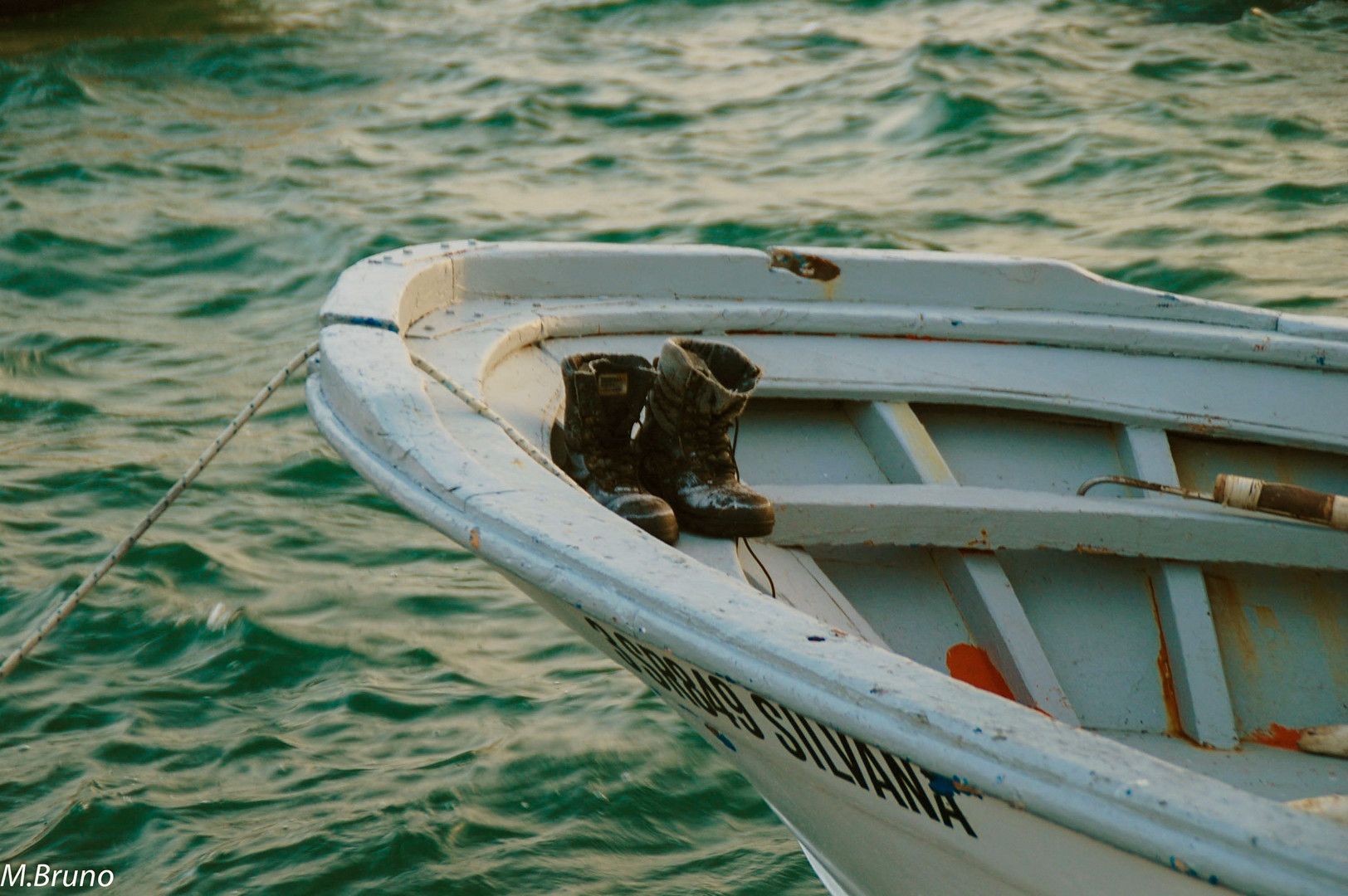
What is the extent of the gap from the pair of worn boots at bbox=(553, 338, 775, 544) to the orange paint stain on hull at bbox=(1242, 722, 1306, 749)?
45.6 inches

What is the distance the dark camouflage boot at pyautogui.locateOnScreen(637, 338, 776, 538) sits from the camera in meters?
2.09

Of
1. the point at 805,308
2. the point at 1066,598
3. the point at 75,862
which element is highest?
the point at 805,308

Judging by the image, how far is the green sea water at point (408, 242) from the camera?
9.98ft

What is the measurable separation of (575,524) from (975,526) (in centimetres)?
109

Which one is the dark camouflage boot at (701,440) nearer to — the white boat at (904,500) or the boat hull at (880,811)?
the white boat at (904,500)

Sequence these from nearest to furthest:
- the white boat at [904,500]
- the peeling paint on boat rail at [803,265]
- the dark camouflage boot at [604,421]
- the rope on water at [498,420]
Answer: the white boat at [904,500] → the rope on water at [498,420] → the dark camouflage boot at [604,421] → the peeling paint on boat rail at [803,265]

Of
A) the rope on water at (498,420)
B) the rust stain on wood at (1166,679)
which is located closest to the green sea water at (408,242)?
the rust stain on wood at (1166,679)

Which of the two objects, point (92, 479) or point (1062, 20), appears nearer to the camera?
point (92, 479)

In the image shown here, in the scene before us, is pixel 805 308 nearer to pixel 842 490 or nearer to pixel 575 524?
pixel 842 490

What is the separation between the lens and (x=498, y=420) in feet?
6.79

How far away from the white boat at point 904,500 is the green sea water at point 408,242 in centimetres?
93

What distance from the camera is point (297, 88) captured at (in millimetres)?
10617

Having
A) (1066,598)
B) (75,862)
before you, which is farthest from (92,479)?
(1066,598)

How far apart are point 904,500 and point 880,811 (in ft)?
3.57
